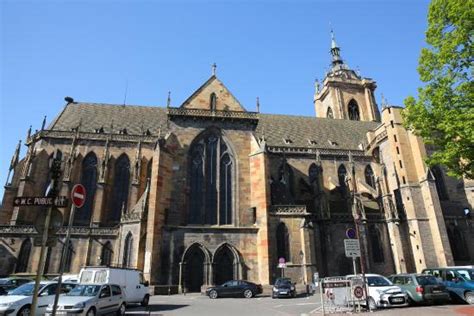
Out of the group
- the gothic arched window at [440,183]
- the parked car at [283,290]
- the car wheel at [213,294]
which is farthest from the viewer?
the gothic arched window at [440,183]

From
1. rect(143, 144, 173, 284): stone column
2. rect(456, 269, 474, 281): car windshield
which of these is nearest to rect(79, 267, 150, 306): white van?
rect(143, 144, 173, 284): stone column

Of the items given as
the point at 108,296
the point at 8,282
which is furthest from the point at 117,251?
the point at 108,296

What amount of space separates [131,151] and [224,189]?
11.7 metres

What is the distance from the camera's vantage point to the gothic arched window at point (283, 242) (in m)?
23.2

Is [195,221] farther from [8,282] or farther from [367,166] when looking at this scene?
[367,166]

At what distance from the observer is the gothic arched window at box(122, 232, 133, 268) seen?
23144mm

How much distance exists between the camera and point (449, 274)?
14.4 meters

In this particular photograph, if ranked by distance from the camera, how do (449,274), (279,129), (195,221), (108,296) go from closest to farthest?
(108,296)
(449,274)
(195,221)
(279,129)

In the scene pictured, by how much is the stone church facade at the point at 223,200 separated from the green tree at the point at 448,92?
1231 cm

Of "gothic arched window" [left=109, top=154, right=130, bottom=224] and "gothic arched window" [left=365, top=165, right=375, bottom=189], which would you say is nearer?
"gothic arched window" [left=109, top=154, right=130, bottom=224]

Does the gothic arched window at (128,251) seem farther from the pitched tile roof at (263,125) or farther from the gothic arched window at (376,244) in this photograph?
the gothic arched window at (376,244)

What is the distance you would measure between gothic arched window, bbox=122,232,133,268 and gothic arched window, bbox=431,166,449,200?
94.8 ft

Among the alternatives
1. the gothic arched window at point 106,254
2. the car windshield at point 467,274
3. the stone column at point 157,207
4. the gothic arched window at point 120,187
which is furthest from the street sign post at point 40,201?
the gothic arched window at point 120,187

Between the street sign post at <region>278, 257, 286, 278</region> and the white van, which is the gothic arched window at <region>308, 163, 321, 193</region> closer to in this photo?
the street sign post at <region>278, 257, 286, 278</region>
